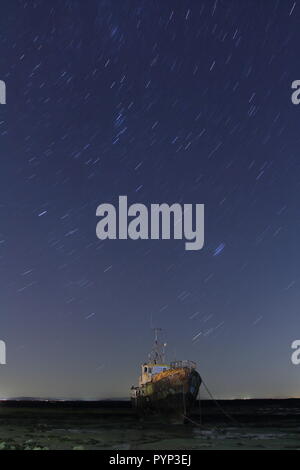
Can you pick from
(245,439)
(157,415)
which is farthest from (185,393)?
(245,439)

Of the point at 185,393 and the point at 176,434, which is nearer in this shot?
the point at 176,434

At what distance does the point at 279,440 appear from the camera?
41.8m

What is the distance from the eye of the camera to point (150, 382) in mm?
75875

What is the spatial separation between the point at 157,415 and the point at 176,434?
2768 centimetres
